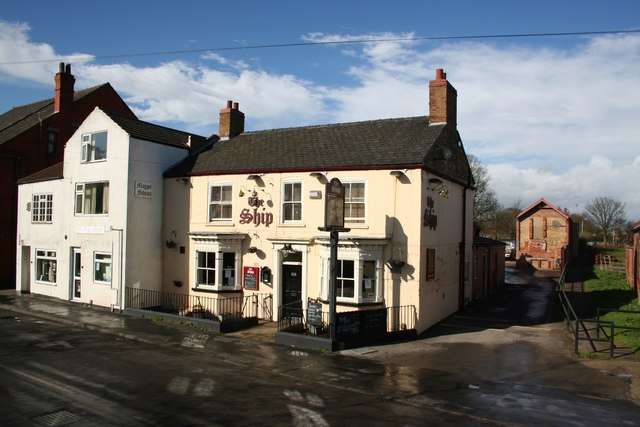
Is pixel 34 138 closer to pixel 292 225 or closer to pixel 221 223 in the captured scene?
pixel 221 223

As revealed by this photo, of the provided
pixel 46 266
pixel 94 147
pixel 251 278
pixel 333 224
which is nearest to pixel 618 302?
pixel 333 224

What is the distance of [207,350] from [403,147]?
9892 mm

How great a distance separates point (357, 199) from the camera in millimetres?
18172

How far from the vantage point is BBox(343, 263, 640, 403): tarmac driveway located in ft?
37.7

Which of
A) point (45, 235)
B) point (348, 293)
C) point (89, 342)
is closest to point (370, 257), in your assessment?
point (348, 293)

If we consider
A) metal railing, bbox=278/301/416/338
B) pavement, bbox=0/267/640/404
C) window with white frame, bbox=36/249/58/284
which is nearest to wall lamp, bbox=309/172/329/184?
metal railing, bbox=278/301/416/338

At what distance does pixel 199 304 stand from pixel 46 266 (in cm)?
984

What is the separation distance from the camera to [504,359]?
45.6ft

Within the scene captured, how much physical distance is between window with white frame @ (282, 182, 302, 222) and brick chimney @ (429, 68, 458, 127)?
615cm

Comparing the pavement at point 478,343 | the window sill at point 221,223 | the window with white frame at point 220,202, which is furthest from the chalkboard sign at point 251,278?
the window with white frame at point 220,202

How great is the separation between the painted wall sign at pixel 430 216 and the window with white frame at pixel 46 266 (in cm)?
1780

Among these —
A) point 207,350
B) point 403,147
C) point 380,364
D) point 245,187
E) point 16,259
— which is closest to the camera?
point 380,364

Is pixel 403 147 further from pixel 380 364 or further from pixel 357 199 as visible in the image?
pixel 380 364

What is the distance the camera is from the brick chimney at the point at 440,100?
20047 millimetres
